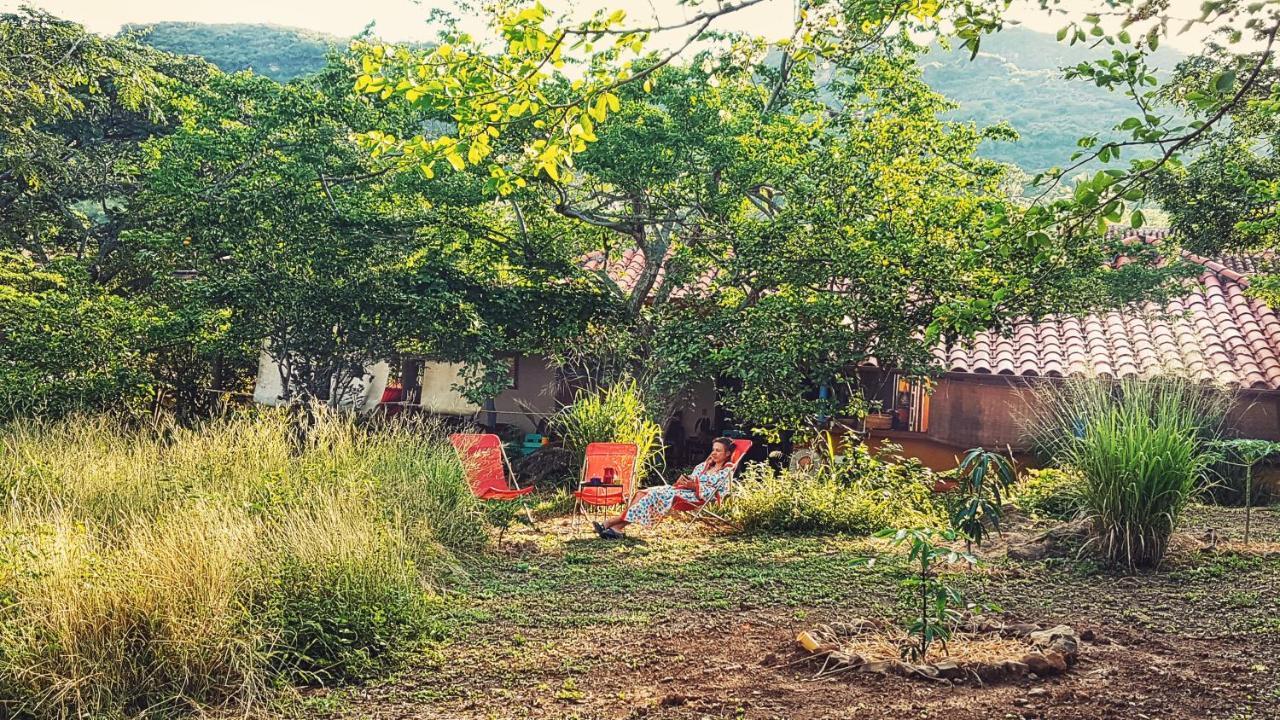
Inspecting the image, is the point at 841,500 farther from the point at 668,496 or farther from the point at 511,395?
the point at 511,395

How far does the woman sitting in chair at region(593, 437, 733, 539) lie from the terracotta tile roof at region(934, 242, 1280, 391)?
3.61 metres

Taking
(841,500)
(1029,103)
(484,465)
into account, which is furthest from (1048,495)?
(1029,103)

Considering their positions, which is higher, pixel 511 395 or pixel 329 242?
pixel 329 242

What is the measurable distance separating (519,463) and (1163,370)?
7721mm

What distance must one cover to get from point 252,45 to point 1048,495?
5841cm

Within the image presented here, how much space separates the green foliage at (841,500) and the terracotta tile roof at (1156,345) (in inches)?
112

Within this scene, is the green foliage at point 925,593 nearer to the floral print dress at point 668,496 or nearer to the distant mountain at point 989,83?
the floral print dress at point 668,496

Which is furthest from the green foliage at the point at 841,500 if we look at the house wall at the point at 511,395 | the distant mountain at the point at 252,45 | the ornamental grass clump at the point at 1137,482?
the distant mountain at the point at 252,45

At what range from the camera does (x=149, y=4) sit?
5981 centimetres

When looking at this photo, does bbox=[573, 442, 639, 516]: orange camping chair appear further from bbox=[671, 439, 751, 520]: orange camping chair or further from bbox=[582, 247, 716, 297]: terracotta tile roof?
bbox=[582, 247, 716, 297]: terracotta tile roof

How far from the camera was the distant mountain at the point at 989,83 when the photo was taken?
52.3m

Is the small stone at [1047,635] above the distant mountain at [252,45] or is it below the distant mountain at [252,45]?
below

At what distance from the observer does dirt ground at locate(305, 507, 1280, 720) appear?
3648 mm

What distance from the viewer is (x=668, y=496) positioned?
8.41 metres
